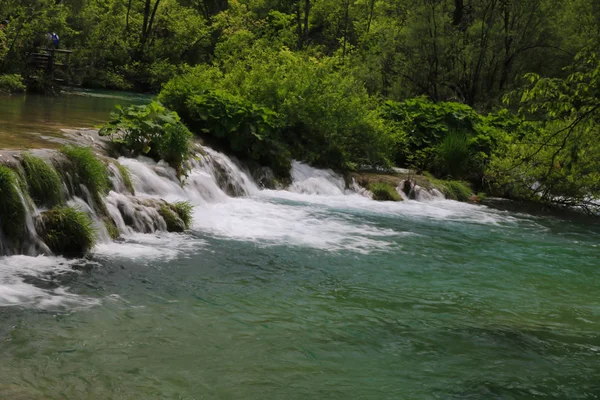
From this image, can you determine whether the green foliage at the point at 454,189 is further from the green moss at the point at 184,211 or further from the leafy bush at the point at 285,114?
the green moss at the point at 184,211

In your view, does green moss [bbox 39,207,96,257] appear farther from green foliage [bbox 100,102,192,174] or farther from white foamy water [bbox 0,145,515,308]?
green foliage [bbox 100,102,192,174]

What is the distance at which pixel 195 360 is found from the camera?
6301 millimetres

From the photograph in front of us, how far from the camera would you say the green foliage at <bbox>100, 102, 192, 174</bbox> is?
1393 centimetres

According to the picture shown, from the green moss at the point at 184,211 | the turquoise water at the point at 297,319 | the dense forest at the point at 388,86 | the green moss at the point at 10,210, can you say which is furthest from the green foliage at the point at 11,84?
the green moss at the point at 10,210

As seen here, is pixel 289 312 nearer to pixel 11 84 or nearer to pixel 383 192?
pixel 383 192

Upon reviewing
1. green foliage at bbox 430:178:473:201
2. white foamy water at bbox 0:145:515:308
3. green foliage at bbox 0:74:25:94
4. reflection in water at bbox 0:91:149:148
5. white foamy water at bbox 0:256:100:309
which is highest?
green foliage at bbox 0:74:25:94

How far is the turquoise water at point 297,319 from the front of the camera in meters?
5.97

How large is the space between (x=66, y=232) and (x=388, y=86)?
2087 cm

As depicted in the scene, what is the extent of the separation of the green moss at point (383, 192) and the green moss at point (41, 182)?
9.39 meters

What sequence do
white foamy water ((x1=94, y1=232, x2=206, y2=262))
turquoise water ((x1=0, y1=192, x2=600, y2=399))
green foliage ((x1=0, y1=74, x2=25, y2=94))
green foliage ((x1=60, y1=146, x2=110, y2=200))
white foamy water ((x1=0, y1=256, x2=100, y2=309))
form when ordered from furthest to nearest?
green foliage ((x1=0, y1=74, x2=25, y2=94)) < green foliage ((x1=60, y1=146, x2=110, y2=200)) < white foamy water ((x1=94, y1=232, x2=206, y2=262)) < white foamy water ((x1=0, y1=256, x2=100, y2=309)) < turquoise water ((x1=0, y1=192, x2=600, y2=399))

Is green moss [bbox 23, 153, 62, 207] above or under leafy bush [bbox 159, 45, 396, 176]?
under

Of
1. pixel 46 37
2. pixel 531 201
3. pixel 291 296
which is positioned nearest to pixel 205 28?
pixel 46 37

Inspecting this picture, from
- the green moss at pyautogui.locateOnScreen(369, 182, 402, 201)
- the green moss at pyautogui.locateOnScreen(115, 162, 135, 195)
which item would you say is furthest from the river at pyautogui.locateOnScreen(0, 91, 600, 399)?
the green moss at pyautogui.locateOnScreen(369, 182, 402, 201)

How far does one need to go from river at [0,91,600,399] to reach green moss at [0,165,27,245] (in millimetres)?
377
